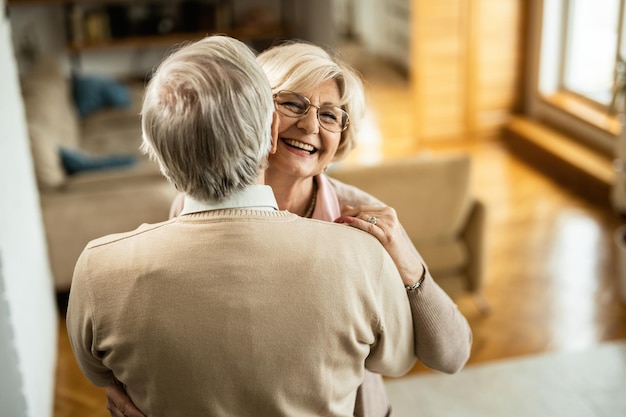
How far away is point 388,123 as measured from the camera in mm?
7637

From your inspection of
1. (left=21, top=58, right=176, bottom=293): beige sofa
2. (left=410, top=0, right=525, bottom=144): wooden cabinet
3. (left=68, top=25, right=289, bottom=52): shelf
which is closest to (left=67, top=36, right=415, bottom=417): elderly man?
(left=21, top=58, right=176, bottom=293): beige sofa

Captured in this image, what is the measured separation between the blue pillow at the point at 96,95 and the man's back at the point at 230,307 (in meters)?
5.28

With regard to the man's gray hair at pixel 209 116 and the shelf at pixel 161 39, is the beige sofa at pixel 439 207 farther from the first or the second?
the shelf at pixel 161 39

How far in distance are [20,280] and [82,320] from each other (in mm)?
1617

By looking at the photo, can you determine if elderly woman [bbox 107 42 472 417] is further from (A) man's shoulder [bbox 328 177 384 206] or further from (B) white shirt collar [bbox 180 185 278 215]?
(B) white shirt collar [bbox 180 185 278 215]

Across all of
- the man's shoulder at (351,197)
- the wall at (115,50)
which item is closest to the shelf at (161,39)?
the wall at (115,50)

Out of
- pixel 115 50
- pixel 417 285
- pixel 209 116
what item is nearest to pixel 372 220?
pixel 417 285

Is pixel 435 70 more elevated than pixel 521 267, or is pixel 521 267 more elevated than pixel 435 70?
pixel 435 70

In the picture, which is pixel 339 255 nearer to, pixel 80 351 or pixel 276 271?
pixel 276 271

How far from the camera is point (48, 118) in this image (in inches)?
183

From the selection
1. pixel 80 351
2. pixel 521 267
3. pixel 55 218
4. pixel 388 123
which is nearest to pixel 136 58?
pixel 388 123

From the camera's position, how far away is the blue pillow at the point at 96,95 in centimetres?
614

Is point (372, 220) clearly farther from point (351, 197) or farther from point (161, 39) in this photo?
point (161, 39)

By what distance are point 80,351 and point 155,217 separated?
2585 millimetres
